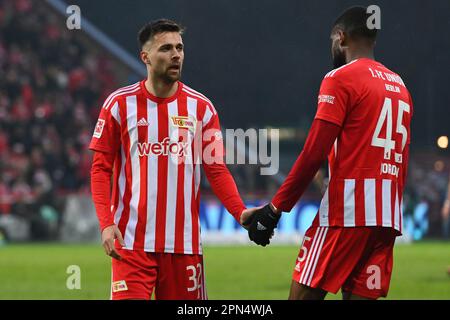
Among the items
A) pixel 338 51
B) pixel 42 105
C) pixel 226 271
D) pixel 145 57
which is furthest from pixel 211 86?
pixel 338 51

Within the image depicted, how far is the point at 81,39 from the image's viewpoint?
2641 cm

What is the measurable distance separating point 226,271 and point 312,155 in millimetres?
8490

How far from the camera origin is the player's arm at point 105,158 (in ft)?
16.3

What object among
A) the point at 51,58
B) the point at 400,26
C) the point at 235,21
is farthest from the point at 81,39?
the point at 400,26

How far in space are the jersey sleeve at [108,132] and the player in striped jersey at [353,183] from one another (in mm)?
922

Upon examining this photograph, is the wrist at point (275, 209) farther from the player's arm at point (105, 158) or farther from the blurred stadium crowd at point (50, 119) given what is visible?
the blurred stadium crowd at point (50, 119)

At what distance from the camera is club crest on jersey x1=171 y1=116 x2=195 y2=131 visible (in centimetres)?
510

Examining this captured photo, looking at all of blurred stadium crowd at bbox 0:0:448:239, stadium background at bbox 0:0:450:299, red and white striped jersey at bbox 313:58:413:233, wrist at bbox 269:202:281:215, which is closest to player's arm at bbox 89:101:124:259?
wrist at bbox 269:202:281:215

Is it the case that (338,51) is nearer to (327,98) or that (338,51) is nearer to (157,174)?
(327,98)

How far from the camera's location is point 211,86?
76.9 ft

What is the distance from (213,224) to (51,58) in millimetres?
8110

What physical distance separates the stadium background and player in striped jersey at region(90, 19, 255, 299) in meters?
13.3

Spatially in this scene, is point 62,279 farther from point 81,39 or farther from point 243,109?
point 81,39

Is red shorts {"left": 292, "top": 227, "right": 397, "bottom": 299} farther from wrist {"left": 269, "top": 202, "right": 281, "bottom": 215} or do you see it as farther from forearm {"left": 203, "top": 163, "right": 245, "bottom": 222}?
forearm {"left": 203, "top": 163, "right": 245, "bottom": 222}
